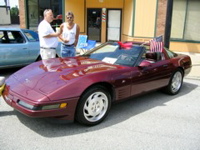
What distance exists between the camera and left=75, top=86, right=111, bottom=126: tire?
345 centimetres

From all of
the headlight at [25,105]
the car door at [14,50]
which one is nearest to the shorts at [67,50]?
the car door at [14,50]

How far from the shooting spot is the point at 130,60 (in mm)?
4465

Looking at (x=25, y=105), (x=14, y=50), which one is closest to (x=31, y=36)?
(x=14, y=50)

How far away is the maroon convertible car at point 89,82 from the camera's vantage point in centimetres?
322

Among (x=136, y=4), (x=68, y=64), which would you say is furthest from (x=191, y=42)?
(x=68, y=64)

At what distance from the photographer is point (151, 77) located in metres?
4.60

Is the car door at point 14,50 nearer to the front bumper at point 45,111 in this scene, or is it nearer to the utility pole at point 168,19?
the front bumper at point 45,111

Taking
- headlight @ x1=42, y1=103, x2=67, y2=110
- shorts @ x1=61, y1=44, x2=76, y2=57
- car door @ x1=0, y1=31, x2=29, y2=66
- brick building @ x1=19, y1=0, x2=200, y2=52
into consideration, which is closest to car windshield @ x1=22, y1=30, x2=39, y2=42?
car door @ x1=0, y1=31, x2=29, y2=66

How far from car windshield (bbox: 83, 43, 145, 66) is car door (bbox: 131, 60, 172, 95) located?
27 cm

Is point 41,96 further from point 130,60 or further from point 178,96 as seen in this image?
point 178,96

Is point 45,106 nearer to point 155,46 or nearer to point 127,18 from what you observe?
point 155,46

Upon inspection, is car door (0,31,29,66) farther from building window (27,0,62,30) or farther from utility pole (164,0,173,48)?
building window (27,0,62,30)

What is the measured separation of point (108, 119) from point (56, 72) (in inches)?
46.8

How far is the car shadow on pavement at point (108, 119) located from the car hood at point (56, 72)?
54cm
